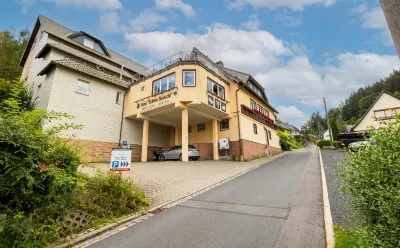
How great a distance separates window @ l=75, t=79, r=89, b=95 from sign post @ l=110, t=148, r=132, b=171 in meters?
13.6

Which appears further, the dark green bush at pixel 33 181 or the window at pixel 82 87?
the window at pixel 82 87

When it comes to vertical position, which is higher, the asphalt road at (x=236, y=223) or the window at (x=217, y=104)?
the window at (x=217, y=104)

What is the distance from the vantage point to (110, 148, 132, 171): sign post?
6.74m

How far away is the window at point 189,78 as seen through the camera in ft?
58.1

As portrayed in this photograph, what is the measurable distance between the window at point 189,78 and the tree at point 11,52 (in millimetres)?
19758

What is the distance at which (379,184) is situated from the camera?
244cm

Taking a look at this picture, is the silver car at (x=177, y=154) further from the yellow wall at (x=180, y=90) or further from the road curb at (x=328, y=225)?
the road curb at (x=328, y=225)

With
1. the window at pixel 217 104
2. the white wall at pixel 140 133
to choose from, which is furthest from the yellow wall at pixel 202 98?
the window at pixel 217 104

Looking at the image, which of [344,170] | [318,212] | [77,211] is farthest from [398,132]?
[77,211]

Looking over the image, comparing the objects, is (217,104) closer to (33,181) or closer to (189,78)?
(189,78)

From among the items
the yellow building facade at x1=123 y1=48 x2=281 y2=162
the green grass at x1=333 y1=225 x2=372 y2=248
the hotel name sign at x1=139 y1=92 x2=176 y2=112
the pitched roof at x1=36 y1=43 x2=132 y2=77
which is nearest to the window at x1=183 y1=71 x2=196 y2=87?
the yellow building facade at x1=123 y1=48 x2=281 y2=162

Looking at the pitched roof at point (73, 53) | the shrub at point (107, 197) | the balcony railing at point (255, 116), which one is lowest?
the shrub at point (107, 197)

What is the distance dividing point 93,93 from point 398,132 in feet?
66.9

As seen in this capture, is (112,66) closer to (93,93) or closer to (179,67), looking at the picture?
(93,93)
